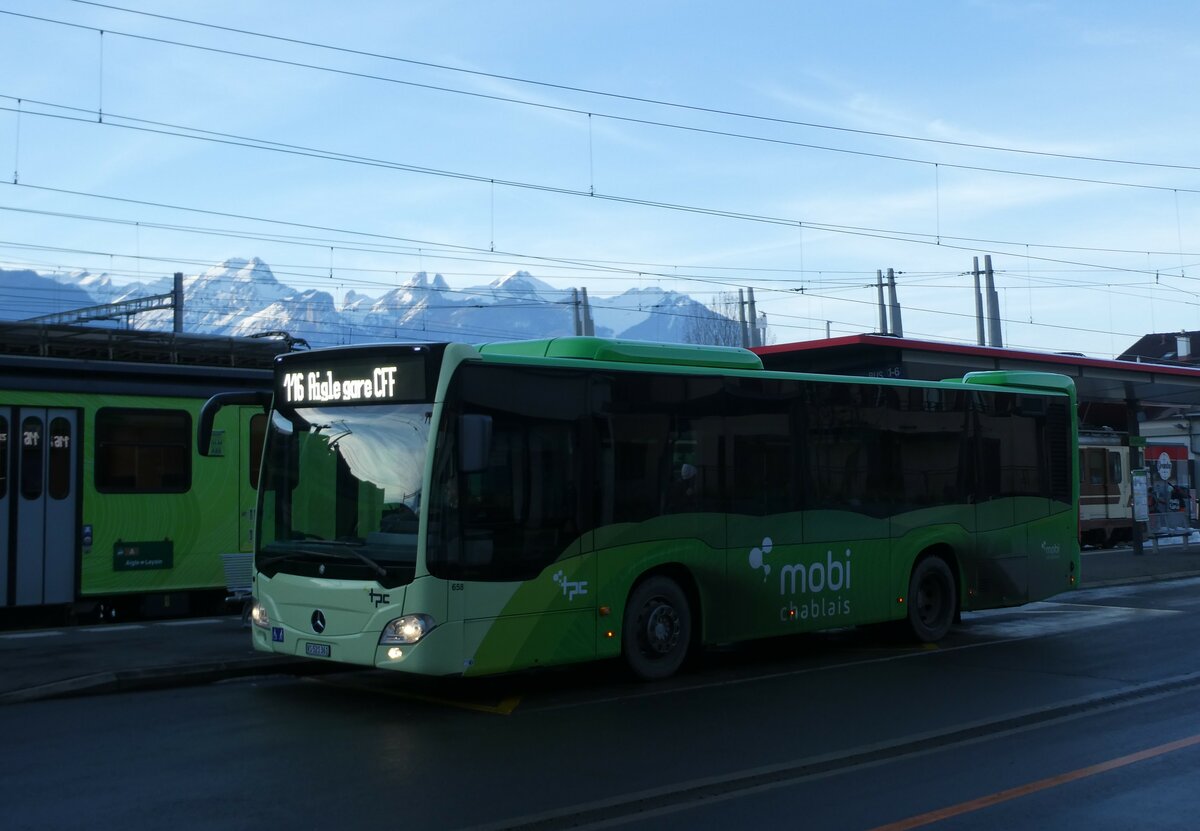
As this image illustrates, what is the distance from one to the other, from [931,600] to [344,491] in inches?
304

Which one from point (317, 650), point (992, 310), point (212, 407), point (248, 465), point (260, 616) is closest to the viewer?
point (317, 650)

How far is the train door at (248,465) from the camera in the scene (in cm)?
1739

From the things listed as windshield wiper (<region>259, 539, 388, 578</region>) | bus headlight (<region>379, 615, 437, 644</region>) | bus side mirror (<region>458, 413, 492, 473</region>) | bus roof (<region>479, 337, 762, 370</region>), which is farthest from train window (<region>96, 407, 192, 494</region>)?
bus side mirror (<region>458, 413, 492, 473</region>)

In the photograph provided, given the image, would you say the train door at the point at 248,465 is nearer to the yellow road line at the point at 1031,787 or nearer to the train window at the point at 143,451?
the train window at the point at 143,451

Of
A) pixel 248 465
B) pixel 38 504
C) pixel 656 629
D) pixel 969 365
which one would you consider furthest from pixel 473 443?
pixel 969 365

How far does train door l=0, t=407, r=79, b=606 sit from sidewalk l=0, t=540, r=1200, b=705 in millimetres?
793

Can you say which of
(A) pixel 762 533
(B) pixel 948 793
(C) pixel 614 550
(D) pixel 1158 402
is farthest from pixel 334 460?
(D) pixel 1158 402

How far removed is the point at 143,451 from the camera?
54.6ft

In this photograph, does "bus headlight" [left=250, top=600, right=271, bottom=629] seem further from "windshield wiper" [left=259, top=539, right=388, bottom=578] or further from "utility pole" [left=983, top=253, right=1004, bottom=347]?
"utility pole" [left=983, top=253, right=1004, bottom=347]

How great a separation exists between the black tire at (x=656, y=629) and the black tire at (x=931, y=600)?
3.75 m

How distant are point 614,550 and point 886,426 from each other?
14.4 ft

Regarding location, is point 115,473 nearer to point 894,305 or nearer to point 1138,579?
point 1138,579

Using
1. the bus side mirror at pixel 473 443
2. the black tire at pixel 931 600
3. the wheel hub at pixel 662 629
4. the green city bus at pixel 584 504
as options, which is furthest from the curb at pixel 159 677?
the black tire at pixel 931 600

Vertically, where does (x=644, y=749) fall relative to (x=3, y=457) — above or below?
below
